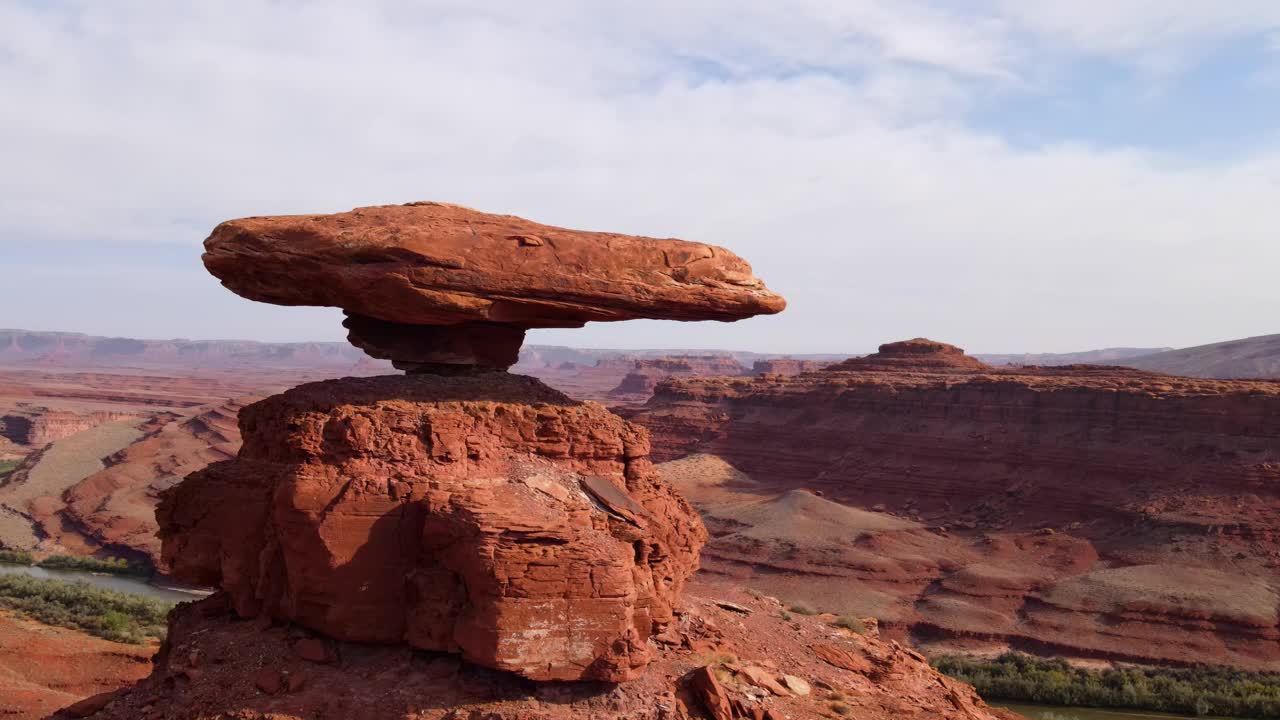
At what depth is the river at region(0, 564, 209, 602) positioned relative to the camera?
115 ft

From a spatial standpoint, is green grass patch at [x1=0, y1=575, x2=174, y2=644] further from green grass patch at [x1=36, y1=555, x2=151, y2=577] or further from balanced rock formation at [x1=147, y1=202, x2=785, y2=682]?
balanced rock formation at [x1=147, y1=202, x2=785, y2=682]

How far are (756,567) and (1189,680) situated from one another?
18.2 meters

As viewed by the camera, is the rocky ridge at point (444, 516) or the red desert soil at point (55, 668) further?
the red desert soil at point (55, 668)

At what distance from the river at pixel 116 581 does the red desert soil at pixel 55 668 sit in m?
12.4

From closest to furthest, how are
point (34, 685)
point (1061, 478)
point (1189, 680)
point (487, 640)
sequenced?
point (487, 640) < point (34, 685) < point (1189, 680) < point (1061, 478)

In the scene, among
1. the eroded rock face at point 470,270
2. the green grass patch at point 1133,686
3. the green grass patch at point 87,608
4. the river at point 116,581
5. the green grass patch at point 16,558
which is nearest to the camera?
the eroded rock face at point 470,270

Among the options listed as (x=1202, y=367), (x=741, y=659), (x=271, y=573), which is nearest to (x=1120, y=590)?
(x=741, y=659)

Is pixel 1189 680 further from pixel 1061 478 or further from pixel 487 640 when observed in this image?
pixel 487 640

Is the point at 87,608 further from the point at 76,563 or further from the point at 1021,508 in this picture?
the point at 1021,508

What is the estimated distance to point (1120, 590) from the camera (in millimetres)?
36531

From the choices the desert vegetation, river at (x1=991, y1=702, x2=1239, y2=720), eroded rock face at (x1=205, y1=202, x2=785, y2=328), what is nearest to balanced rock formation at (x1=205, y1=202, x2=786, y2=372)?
eroded rock face at (x1=205, y1=202, x2=785, y2=328)

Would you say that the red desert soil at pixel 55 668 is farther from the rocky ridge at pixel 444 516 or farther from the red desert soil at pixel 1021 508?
the red desert soil at pixel 1021 508

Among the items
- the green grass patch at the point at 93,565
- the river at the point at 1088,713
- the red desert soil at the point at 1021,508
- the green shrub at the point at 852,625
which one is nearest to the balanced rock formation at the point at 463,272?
the green shrub at the point at 852,625

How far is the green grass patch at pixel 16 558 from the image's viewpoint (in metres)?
39.4
